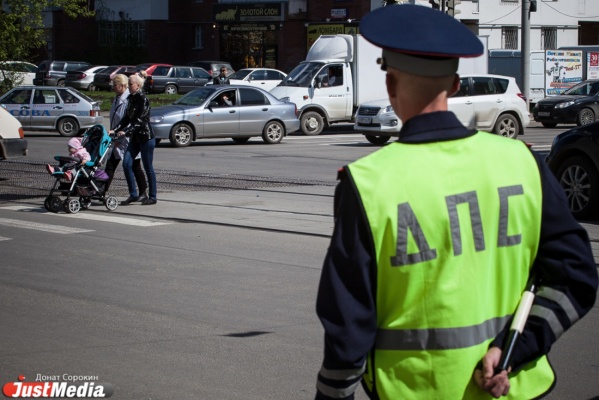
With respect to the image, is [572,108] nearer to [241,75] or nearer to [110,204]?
[241,75]

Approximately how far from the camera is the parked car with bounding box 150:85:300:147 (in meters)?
24.1

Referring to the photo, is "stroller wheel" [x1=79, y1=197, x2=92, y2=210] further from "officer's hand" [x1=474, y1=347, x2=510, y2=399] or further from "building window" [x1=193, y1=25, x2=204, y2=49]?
"building window" [x1=193, y1=25, x2=204, y2=49]

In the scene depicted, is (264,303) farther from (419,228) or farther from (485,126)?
(485,126)

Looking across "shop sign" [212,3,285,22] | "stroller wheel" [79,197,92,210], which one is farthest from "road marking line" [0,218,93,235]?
"shop sign" [212,3,285,22]

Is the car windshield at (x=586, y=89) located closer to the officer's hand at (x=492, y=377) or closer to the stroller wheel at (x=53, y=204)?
the stroller wheel at (x=53, y=204)

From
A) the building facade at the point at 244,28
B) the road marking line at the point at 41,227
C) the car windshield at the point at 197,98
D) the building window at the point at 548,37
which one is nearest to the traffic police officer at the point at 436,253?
the road marking line at the point at 41,227

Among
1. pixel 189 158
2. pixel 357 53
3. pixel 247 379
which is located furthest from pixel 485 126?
pixel 247 379

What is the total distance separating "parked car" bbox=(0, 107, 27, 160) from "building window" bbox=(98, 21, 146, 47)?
135 feet

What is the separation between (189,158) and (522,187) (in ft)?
62.3

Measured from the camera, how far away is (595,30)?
177 feet

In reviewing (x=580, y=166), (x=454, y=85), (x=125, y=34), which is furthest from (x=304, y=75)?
(x=125, y=34)

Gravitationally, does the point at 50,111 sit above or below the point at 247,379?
above

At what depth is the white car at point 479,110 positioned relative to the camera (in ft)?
80.6

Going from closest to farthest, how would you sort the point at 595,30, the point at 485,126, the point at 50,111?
the point at 485,126 → the point at 50,111 → the point at 595,30
